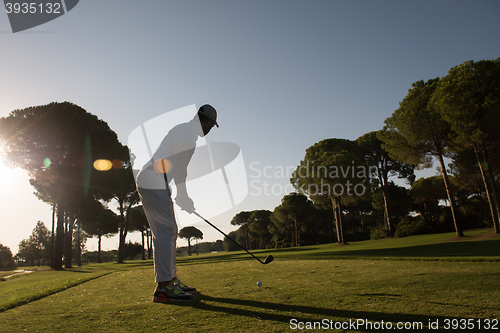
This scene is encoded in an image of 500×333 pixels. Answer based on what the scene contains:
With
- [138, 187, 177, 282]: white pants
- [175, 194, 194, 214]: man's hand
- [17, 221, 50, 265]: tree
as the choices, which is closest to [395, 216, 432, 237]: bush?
[175, 194, 194, 214]: man's hand

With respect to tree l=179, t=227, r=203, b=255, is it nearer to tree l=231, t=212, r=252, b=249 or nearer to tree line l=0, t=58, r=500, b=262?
tree l=231, t=212, r=252, b=249

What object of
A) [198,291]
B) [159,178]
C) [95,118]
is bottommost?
[198,291]

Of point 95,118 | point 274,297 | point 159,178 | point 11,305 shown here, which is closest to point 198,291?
point 274,297

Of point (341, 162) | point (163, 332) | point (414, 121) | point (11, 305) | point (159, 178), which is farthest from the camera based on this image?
point (341, 162)

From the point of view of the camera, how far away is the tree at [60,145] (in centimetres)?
2128

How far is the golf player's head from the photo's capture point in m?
4.12

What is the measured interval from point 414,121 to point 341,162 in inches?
342

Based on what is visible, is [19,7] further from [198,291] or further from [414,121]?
[414,121]

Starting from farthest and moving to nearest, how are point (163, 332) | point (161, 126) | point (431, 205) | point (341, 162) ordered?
1. point (431, 205)
2. point (341, 162)
3. point (161, 126)
4. point (163, 332)

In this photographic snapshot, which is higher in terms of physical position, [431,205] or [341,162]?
[341,162]

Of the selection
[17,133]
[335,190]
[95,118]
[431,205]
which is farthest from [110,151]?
[431,205]

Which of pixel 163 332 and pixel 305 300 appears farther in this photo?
pixel 305 300

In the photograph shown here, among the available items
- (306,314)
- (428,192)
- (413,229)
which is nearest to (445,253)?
(306,314)

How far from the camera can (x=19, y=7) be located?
886 centimetres
